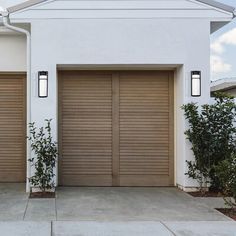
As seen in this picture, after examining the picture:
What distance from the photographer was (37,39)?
8992 millimetres

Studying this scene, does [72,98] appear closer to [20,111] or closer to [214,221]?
[20,111]

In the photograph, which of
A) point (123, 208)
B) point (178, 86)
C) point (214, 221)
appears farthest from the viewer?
point (178, 86)

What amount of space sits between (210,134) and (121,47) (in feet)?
8.66

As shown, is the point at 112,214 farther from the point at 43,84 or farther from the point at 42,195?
the point at 43,84

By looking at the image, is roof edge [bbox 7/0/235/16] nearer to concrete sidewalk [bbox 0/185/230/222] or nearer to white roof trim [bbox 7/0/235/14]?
white roof trim [bbox 7/0/235/14]

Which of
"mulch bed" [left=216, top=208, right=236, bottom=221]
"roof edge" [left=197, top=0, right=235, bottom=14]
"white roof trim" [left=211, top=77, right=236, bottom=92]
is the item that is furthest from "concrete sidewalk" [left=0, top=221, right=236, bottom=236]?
"white roof trim" [left=211, top=77, right=236, bottom=92]

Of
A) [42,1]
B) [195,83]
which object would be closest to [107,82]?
[195,83]

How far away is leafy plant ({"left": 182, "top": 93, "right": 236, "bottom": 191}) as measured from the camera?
876 centimetres

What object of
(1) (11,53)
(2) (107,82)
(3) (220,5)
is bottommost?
(2) (107,82)

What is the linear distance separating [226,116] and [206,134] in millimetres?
571

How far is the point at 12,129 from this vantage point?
1024 cm

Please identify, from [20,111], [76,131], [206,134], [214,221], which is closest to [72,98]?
[76,131]

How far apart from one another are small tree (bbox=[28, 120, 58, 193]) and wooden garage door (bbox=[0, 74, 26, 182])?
1537 millimetres

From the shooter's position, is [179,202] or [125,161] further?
[125,161]
